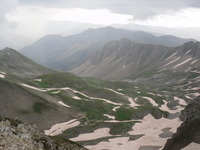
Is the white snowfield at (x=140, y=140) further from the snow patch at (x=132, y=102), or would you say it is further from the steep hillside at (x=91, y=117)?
the snow patch at (x=132, y=102)

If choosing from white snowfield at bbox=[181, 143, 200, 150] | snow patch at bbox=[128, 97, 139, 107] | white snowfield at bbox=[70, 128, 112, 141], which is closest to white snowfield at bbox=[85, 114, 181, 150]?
white snowfield at bbox=[70, 128, 112, 141]

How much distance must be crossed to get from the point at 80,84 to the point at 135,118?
209 feet

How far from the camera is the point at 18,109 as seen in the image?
113750 mm

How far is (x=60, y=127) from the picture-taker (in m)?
109

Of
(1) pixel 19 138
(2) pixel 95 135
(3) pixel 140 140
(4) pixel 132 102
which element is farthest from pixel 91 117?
(1) pixel 19 138

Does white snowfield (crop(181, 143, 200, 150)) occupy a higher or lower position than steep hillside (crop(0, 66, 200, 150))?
higher

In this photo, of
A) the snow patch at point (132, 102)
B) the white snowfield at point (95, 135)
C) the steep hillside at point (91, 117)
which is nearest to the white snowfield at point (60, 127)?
the steep hillside at point (91, 117)

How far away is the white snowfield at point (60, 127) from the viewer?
4056 inches

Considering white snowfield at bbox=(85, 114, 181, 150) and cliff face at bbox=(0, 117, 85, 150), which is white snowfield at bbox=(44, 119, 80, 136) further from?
cliff face at bbox=(0, 117, 85, 150)

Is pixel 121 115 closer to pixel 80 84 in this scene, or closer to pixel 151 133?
pixel 151 133

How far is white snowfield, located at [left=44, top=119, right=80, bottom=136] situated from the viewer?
10303cm

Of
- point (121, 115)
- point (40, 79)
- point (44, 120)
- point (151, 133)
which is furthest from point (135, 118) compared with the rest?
point (40, 79)

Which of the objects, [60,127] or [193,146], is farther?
[60,127]

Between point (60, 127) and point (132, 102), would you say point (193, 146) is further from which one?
point (132, 102)
